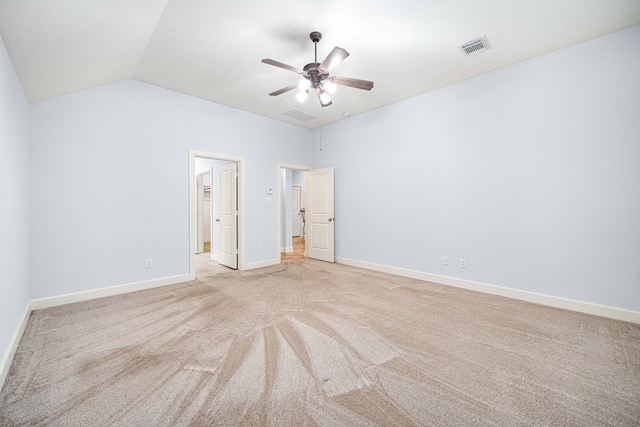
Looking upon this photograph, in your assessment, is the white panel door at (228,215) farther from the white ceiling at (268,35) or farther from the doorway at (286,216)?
the white ceiling at (268,35)

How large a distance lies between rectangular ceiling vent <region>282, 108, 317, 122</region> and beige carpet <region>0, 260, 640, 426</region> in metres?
3.60

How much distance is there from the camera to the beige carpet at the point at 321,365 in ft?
5.38

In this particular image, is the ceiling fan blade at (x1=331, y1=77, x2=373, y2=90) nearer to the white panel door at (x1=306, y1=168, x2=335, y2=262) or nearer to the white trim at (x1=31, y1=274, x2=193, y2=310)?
the white panel door at (x1=306, y1=168, x2=335, y2=262)

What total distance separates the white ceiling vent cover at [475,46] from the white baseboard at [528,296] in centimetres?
308

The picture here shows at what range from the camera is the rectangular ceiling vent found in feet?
17.6

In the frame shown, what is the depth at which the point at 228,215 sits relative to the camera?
18.9 ft


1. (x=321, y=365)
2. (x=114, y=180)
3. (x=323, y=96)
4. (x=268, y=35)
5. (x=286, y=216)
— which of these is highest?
(x=268, y=35)

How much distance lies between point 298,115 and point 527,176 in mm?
4035

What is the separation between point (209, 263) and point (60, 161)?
128 inches

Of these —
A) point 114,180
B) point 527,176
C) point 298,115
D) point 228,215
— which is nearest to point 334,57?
point 527,176

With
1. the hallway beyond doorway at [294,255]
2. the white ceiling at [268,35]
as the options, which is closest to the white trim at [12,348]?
the white ceiling at [268,35]

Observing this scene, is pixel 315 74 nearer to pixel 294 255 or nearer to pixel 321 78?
pixel 321 78

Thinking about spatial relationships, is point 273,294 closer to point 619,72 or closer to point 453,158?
point 453,158

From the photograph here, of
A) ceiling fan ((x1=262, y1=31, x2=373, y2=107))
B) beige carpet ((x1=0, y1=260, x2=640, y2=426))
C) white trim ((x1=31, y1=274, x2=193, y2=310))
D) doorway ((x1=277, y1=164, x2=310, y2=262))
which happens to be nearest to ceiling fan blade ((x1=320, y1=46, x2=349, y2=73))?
ceiling fan ((x1=262, y1=31, x2=373, y2=107))
